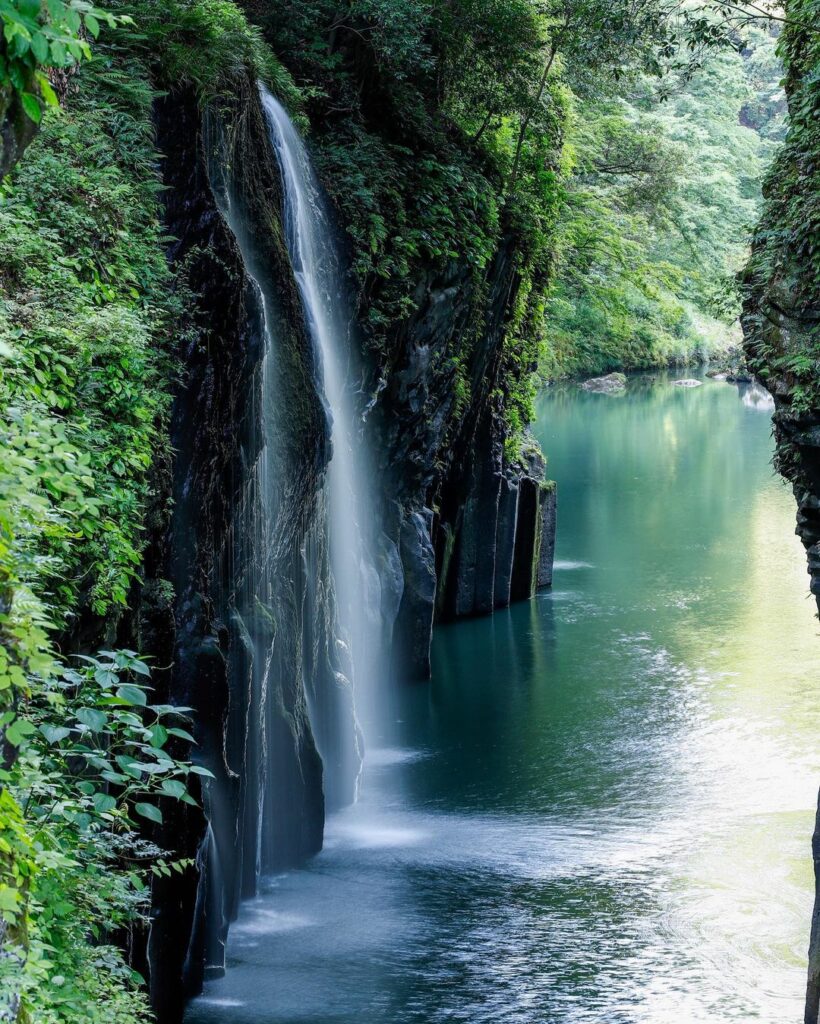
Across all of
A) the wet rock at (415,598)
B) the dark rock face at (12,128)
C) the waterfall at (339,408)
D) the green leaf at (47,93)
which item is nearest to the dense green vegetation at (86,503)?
the green leaf at (47,93)

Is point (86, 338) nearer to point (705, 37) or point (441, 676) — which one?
point (705, 37)

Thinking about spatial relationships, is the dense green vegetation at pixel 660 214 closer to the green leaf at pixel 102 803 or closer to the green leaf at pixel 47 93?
the green leaf at pixel 47 93

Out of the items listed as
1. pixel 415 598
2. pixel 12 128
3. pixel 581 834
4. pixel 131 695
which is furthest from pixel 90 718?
pixel 415 598

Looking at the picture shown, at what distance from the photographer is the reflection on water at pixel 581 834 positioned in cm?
1234

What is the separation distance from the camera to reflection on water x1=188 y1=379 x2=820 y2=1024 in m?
12.3

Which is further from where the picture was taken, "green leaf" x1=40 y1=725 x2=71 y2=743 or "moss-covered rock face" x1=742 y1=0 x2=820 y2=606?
"moss-covered rock face" x1=742 y1=0 x2=820 y2=606

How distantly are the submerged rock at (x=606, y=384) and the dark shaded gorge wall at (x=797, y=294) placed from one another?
180 feet

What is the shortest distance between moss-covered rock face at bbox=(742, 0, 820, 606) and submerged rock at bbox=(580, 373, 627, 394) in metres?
54.9

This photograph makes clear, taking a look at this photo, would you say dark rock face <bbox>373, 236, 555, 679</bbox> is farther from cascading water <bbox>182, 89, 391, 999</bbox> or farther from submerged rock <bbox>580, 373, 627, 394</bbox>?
submerged rock <bbox>580, 373, 627, 394</bbox>

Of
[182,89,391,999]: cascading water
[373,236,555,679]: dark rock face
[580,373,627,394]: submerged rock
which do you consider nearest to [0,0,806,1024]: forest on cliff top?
[373,236,555,679]: dark rock face

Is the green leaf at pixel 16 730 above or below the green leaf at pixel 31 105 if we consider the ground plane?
below

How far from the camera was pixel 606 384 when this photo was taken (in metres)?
68.7

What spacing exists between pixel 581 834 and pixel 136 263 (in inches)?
363

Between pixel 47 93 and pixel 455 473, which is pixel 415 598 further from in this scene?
pixel 47 93
